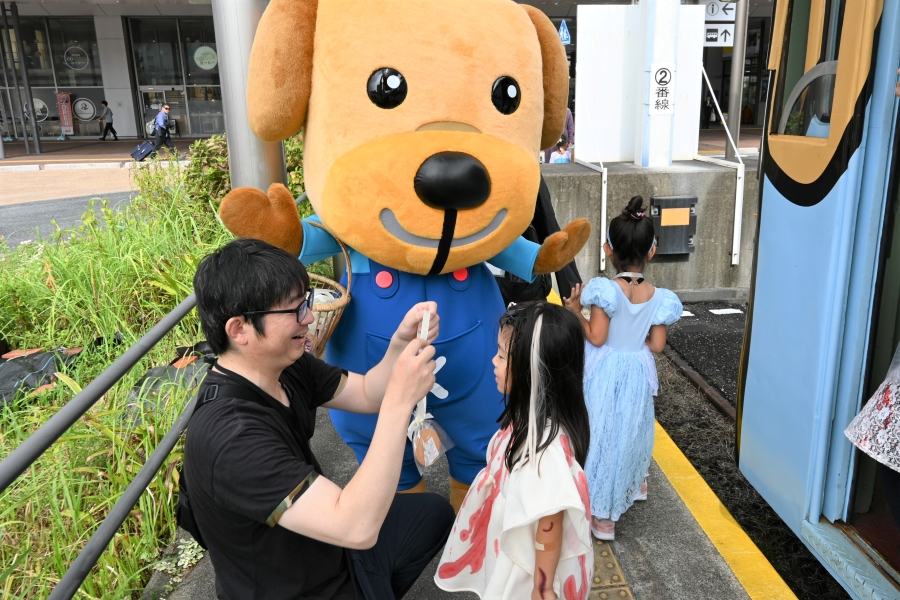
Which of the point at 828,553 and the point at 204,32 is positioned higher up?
the point at 204,32

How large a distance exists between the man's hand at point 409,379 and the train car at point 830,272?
4.62 ft

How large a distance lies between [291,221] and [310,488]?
129 cm

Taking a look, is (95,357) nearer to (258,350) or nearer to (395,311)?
(395,311)

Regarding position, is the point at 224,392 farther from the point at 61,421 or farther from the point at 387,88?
the point at 387,88

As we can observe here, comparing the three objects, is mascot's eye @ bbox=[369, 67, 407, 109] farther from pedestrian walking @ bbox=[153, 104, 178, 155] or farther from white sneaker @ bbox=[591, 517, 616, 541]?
pedestrian walking @ bbox=[153, 104, 178, 155]

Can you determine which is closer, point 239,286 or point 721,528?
point 239,286

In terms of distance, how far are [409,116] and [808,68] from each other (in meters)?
1.38

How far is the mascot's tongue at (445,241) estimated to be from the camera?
2.30 metres

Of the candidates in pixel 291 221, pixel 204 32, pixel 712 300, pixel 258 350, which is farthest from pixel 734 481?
pixel 204 32

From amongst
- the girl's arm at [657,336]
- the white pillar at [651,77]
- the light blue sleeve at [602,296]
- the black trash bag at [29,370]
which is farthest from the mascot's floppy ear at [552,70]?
the white pillar at [651,77]

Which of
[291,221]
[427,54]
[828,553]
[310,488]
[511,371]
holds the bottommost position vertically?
[828,553]

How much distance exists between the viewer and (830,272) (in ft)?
7.46

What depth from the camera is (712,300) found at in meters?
6.57

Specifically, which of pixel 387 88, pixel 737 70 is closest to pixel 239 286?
pixel 387 88
